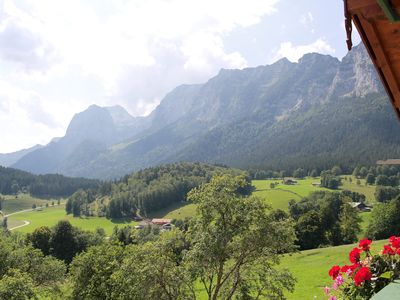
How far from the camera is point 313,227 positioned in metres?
76.9

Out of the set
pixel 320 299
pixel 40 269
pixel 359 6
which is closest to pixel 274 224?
pixel 320 299

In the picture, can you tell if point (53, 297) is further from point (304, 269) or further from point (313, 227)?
point (313, 227)

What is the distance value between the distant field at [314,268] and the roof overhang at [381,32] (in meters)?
36.4

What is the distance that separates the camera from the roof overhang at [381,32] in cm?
309

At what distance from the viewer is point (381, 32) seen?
356 centimetres

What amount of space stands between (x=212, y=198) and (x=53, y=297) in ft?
98.4

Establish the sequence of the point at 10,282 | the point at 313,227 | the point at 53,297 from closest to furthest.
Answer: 1. the point at 10,282
2. the point at 53,297
3. the point at 313,227

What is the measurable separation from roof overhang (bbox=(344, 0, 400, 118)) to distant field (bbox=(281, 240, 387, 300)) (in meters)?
36.4

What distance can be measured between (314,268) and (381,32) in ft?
162

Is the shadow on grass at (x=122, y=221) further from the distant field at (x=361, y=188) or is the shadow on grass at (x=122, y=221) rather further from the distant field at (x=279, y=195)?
the distant field at (x=361, y=188)

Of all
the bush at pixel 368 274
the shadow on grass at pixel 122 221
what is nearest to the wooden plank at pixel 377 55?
the bush at pixel 368 274

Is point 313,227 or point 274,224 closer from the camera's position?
point 274,224

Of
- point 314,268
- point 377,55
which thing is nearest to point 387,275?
point 377,55

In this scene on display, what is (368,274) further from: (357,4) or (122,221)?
(122,221)
